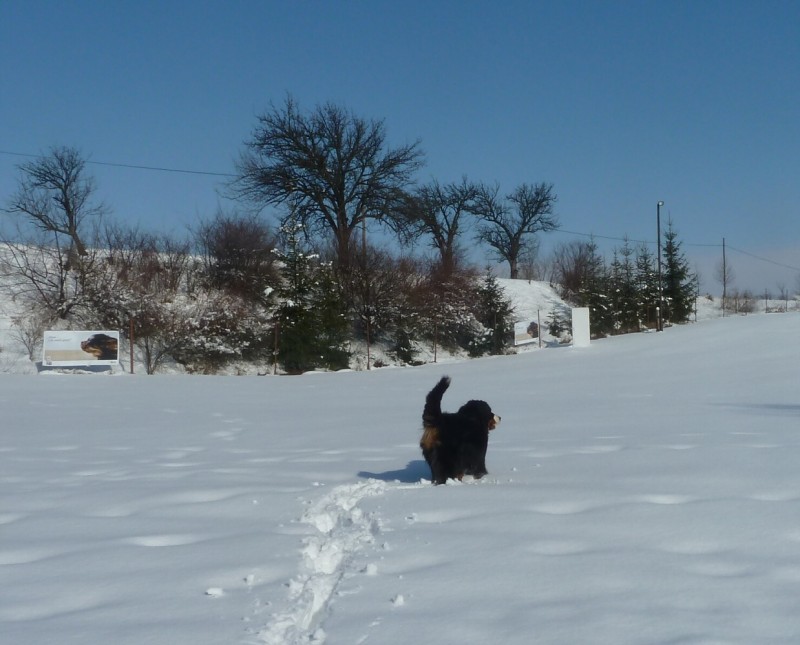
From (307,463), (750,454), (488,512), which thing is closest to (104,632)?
(488,512)

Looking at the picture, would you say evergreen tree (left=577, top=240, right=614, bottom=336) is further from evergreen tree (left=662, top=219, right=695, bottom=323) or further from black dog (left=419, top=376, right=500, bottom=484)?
black dog (left=419, top=376, right=500, bottom=484)

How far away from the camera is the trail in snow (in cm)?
358

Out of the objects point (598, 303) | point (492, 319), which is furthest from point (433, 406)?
point (598, 303)

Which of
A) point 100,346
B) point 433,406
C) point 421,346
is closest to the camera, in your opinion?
point 433,406

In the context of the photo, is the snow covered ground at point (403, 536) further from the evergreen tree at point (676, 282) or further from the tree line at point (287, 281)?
the evergreen tree at point (676, 282)

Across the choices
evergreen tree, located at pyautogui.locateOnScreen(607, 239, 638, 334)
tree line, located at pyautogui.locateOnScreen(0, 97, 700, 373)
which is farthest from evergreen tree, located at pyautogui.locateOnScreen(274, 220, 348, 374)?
evergreen tree, located at pyautogui.locateOnScreen(607, 239, 638, 334)

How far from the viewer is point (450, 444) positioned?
283 inches

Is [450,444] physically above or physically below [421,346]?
below

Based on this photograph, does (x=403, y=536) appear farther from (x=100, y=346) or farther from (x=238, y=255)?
(x=238, y=255)

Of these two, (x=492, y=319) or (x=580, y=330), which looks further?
(x=492, y=319)

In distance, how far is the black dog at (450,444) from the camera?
7137 millimetres

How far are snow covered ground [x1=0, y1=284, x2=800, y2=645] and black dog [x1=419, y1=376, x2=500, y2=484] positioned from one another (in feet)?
0.74

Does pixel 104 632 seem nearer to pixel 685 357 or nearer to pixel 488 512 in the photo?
pixel 488 512

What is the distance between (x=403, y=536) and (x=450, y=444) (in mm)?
2184
